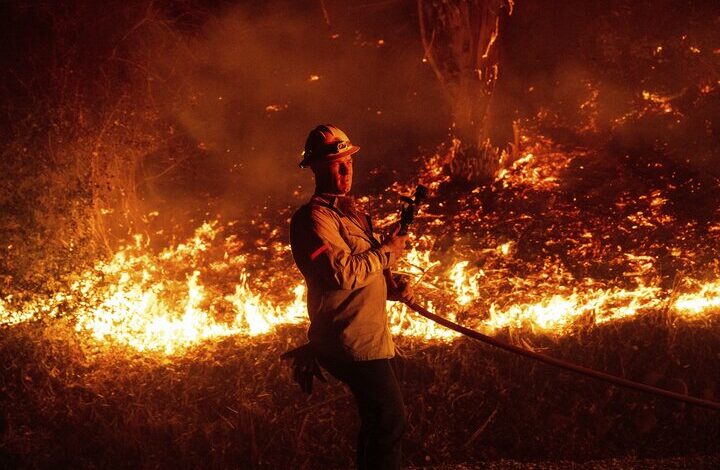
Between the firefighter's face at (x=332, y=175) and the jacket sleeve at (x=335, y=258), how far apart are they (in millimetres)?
201

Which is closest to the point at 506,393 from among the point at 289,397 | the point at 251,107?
the point at 289,397

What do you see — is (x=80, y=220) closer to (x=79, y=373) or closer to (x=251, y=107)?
(x=79, y=373)

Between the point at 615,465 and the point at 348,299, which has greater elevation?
the point at 348,299

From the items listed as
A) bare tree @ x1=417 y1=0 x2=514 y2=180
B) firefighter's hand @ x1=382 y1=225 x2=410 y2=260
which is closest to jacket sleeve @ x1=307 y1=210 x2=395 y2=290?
firefighter's hand @ x1=382 y1=225 x2=410 y2=260

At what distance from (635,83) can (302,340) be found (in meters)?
5.75

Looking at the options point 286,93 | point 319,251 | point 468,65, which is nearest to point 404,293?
point 319,251

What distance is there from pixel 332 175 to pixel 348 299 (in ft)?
2.21

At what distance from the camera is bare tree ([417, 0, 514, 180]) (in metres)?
7.93

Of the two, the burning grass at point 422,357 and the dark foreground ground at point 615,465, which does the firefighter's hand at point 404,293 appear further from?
the dark foreground ground at point 615,465

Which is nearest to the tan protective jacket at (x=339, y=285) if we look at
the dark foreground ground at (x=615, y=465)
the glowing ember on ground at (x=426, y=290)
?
the dark foreground ground at (x=615, y=465)

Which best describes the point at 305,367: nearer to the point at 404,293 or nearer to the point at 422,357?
the point at 404,293

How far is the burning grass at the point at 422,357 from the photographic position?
487 cm

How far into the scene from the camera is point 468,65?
26.5ft

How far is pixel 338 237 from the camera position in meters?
3.57
